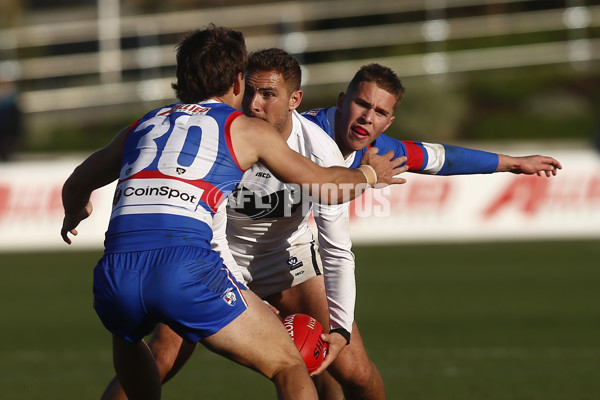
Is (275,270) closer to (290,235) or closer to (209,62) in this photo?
(290,235)

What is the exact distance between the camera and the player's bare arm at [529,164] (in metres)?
6.24

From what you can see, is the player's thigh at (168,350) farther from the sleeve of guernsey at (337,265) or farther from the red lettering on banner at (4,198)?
the red lettering on banner at (4,198)

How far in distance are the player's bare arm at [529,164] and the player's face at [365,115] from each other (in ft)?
2.79

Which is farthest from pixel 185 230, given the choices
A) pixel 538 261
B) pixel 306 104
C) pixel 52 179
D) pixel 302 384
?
pixel 306 104

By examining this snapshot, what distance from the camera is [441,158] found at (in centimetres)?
629

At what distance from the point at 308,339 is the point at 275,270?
3.41ft

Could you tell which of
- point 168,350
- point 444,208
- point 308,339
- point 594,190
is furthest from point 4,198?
point 308,339

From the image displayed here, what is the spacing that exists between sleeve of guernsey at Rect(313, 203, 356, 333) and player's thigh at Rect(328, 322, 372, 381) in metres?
0.43

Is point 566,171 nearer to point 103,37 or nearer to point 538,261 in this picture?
point 538,261

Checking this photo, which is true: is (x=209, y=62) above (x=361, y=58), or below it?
above

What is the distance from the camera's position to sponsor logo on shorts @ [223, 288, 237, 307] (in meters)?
4.50

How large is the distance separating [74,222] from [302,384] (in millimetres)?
1786

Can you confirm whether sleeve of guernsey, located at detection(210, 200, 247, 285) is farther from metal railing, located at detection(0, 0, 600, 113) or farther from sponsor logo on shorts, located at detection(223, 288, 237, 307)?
metal railing, located at detection(0, 0, 600, 113)

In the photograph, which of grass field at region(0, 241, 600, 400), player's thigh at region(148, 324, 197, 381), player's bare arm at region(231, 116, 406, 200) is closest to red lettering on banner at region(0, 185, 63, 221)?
grass field at region(0, 241, 600, 400)
